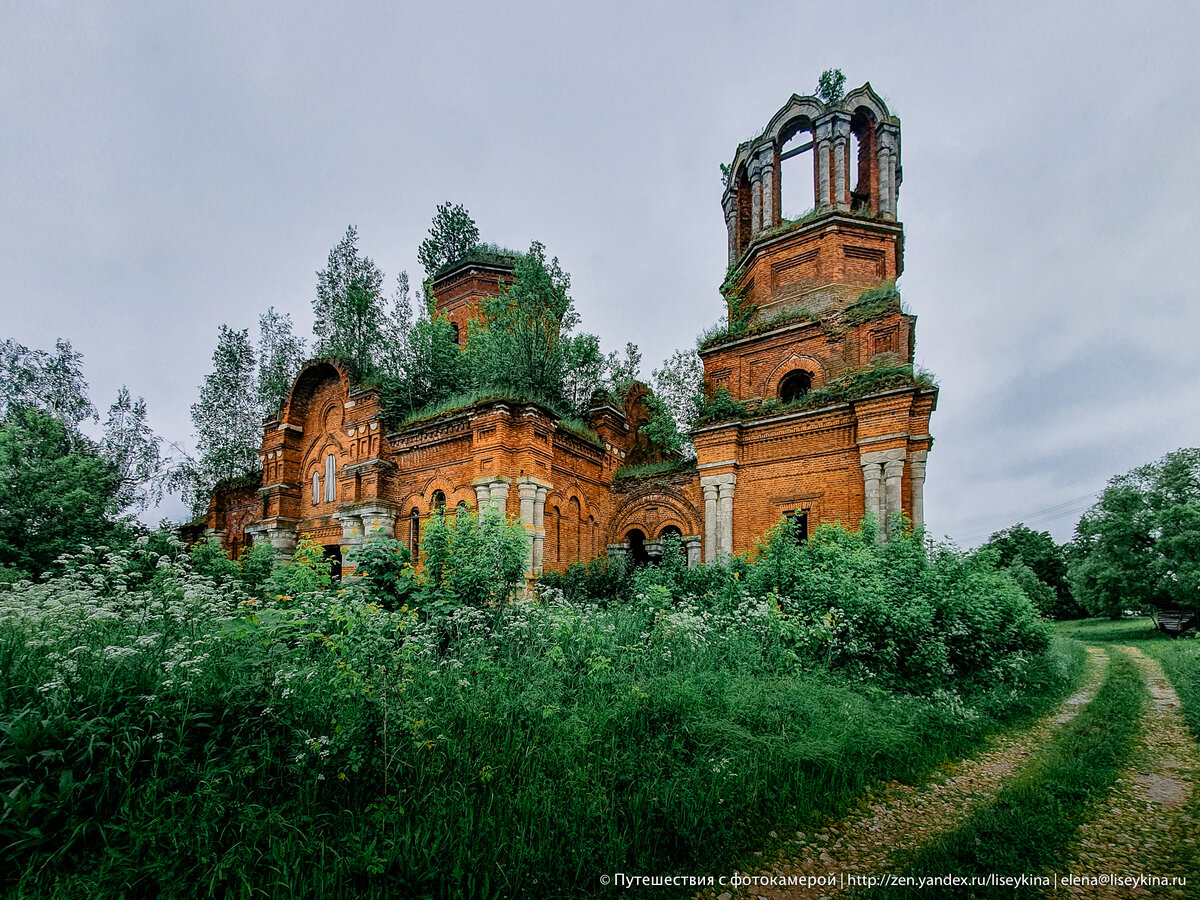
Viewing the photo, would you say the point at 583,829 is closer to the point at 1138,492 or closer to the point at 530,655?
the point at 530,655

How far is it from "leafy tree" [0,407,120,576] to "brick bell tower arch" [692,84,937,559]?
57.3 ft

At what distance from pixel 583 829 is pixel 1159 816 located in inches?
210

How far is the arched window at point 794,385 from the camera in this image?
14812mm

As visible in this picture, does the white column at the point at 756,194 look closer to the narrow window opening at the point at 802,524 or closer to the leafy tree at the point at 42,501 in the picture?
the narrow window opening at the point at 802,524

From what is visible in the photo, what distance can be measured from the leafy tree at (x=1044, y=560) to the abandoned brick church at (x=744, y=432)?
34.4 meters

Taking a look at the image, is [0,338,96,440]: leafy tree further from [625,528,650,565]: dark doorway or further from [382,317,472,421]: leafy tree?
[625,528,650,565]: dark doorway

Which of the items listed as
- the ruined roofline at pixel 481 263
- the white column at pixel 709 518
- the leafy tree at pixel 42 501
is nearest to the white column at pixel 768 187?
the white column at pixel 709 518

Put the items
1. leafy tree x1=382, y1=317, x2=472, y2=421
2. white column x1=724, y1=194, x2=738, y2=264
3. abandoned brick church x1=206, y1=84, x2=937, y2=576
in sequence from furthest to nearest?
white column x1=724, y1=194, x2=738, y2=264 → leafy tree x1=382, y1=317, x2=472, y2=421 → abandoned brick church x1=206, y1=84, x2=937, y2=576

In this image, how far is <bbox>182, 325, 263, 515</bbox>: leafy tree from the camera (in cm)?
2316

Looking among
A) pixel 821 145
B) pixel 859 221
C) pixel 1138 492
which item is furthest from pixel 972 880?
pixel 1138 492

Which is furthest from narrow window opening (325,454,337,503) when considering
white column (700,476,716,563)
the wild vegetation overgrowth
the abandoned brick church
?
white column (700,476,716,563)

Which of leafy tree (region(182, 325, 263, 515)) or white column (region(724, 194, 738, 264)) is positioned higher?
white column (region(724, 194, 738, 264))

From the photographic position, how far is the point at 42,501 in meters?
14.8

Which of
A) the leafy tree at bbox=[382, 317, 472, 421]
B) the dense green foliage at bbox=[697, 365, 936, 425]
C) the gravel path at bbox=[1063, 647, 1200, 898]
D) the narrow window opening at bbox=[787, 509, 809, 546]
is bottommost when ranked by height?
the gravel path at bbox=[1063, 647, 1200, 898]
